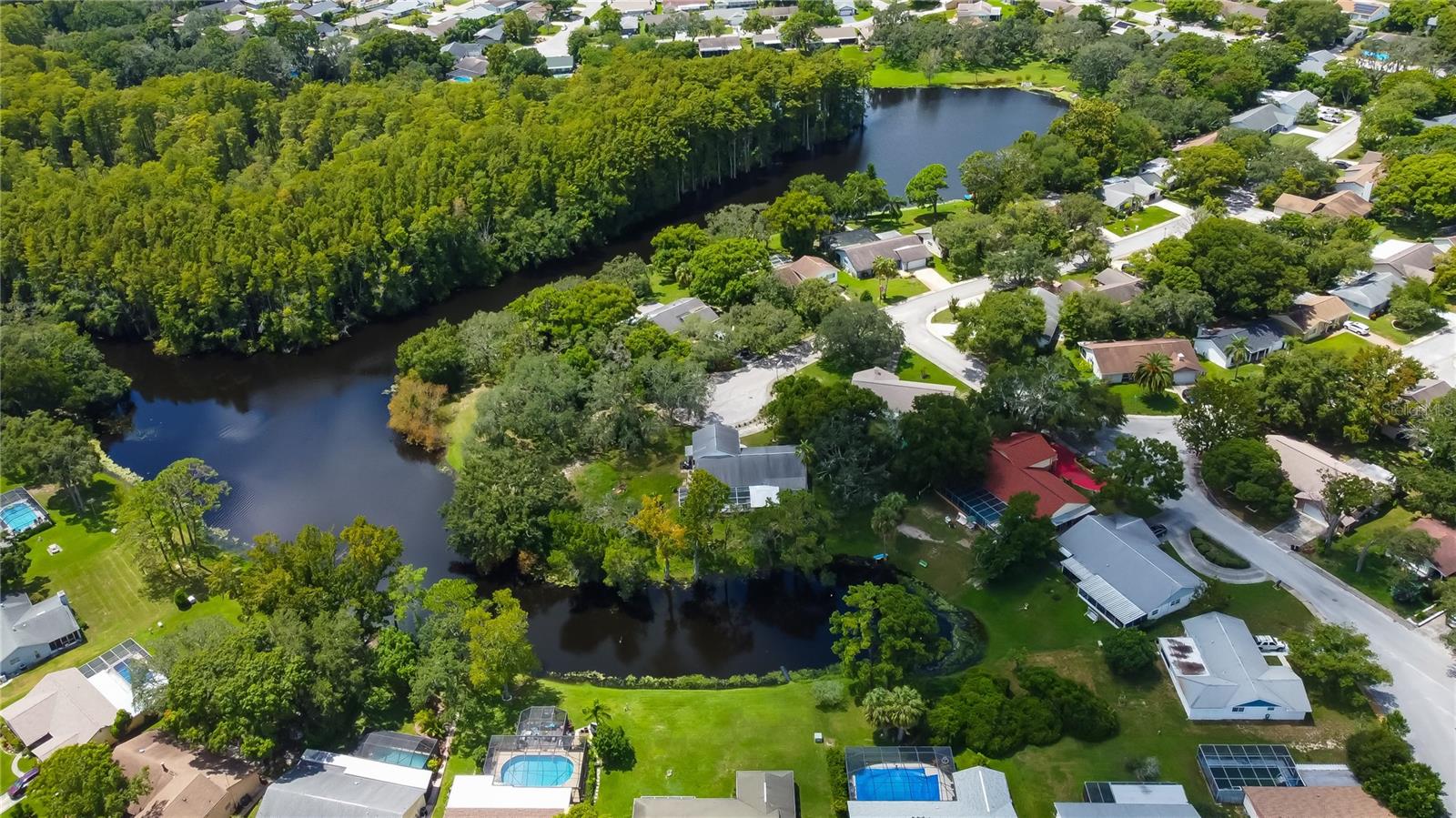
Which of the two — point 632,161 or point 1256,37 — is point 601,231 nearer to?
point 632,161

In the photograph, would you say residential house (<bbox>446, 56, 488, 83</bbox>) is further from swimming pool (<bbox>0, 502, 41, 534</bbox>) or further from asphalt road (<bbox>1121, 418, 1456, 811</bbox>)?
asphalt road (<bbox>1121, 418, 1456, 811</bbox>)

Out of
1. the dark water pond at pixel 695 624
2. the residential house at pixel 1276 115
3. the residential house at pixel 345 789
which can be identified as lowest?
the dark water pond at pixel 695 624

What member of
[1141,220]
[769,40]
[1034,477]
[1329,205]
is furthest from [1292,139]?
[769,40]

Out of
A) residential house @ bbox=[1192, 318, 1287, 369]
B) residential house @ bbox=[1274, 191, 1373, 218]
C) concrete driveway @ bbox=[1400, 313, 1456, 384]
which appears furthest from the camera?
residential house @ bbox=[1274, 191, 1373, 218]

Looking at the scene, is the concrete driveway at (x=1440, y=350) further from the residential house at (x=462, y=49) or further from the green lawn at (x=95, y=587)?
the residential house at (x=462, y=49)

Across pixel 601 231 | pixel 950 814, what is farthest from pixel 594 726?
pixel 601 231

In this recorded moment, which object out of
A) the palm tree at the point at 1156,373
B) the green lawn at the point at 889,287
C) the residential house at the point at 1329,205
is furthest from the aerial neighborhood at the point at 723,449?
the palm tree at the point at 1156,373

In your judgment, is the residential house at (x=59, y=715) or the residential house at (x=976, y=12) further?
the residential house at (x=976, y=12)

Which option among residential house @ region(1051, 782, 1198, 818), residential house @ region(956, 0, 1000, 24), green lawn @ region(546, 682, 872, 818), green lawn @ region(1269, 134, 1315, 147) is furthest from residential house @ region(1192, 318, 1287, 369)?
residential house @ region(956, 0, 1000, 24)
